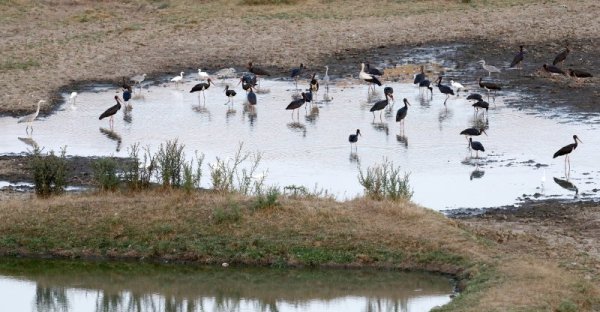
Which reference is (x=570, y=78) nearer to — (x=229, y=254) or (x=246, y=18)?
(x=246, y=18)

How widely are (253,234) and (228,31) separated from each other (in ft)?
64.6

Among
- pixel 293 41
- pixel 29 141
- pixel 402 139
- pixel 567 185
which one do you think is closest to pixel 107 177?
pixel 29 141

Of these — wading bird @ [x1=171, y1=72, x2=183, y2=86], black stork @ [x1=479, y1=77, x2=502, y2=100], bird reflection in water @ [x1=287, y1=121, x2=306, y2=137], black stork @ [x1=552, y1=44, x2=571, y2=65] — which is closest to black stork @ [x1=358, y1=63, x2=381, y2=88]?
black stork @ [x1=479, y1=77, x2=502, y2=100]

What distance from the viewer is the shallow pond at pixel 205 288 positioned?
16.7 meters

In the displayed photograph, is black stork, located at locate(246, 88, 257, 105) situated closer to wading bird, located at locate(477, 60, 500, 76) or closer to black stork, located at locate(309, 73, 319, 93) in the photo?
black stork, located at locate(309, 73, 319, 93)

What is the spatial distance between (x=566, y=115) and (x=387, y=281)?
474 inches

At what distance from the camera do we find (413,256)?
17.6 meters

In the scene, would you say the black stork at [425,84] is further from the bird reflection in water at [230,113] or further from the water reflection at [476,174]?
the water reflection at [476,174]

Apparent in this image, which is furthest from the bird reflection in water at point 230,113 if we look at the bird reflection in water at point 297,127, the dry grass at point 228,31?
the dry grass at point 228,31

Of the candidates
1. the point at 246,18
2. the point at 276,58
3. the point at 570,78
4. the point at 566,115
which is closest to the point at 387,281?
the point at 566,115

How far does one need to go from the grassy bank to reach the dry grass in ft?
41.9

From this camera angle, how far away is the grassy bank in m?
17.7

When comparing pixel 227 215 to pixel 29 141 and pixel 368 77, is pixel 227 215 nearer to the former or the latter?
pixel 29 141

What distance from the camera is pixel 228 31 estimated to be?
3744 cm
